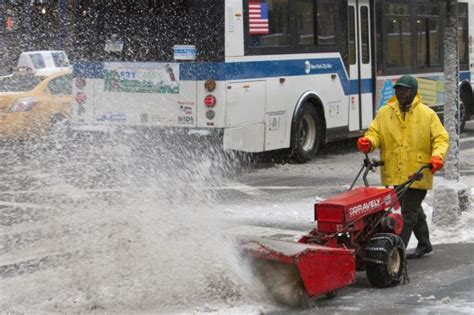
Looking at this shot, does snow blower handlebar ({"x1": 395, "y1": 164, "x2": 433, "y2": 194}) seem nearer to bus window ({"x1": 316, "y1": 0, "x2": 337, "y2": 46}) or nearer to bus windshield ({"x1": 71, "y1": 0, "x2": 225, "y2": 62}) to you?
bus windshield ({"x1": 71, "y1": 0, "x2": 225, "y2": 62})

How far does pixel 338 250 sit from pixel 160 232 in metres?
2.20

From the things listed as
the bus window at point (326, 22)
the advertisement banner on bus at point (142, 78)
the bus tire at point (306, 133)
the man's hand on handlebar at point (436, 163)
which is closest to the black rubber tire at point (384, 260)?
the man's hand on handlebar at point (436, 163)

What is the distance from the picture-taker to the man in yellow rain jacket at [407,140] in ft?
24.7

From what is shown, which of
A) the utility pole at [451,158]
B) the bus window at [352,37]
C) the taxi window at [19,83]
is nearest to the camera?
the utility pole at [451,158]

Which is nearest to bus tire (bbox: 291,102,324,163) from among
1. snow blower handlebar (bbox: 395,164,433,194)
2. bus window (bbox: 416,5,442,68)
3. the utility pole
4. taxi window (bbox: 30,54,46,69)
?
bus window (bbox: 416,5,442,68)

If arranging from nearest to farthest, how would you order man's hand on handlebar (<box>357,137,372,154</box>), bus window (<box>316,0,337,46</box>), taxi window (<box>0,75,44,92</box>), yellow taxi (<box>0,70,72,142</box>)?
man's hand on handlebar (<box>357,137,372,154</box>), bus window (<box>316,0,337,46</box>), yellow taxi (<box>0,70,72,142</box>), taxi window (<box>0,75,44,92</box>)

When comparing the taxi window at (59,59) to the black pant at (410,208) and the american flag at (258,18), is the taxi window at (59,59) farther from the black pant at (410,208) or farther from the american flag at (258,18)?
the black pant at (410,208)

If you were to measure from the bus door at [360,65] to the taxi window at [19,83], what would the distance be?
6138 mm

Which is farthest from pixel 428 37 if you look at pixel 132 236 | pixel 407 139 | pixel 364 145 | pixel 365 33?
pixel 132 236

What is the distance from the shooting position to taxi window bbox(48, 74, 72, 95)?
16969mm

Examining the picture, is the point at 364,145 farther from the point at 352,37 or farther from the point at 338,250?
the point at 352,37

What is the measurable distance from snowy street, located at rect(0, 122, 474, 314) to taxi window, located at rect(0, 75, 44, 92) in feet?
10.9

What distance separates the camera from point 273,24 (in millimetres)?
13805

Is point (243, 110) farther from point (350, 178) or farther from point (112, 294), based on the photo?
point (112, 294)
